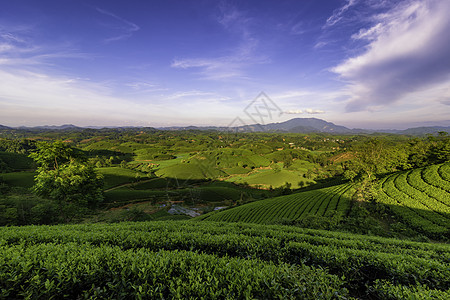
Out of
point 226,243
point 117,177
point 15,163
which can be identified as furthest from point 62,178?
point 15,163

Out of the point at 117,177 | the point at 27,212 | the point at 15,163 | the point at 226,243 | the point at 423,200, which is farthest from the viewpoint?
the point at 15,163

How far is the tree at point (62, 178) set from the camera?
15.6 metres

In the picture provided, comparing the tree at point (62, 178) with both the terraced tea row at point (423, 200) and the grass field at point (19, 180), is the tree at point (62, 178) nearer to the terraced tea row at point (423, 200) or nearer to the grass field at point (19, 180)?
the terraced tea row at point (423, 200)

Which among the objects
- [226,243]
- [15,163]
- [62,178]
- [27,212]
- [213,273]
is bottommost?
[15,163]

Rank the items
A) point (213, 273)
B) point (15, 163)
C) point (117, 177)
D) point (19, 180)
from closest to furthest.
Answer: point (213, 273)
point (19, 180)
point (117, 177)
point (15, 163)

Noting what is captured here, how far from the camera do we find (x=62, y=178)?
52.0ft

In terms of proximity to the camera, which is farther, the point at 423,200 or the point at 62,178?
the point at 423,200

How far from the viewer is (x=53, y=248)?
460 cm

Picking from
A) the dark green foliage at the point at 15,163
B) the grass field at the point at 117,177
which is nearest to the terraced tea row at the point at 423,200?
the grass field at the point at 117,177

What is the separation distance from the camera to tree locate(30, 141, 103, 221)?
15.6 metres

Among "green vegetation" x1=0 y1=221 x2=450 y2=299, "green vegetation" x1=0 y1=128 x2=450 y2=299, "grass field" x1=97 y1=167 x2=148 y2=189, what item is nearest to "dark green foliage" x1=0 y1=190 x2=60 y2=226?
"green vegetation" x1=0 y1=128 x2=450 y2=299

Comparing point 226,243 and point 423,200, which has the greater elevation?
point 226,243

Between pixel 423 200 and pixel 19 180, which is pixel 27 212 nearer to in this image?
pixel 19 180

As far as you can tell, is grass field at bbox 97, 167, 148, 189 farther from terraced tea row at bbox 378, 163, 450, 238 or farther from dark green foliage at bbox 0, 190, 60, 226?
terraced tea row at bbox 378, 163, 450, 238
